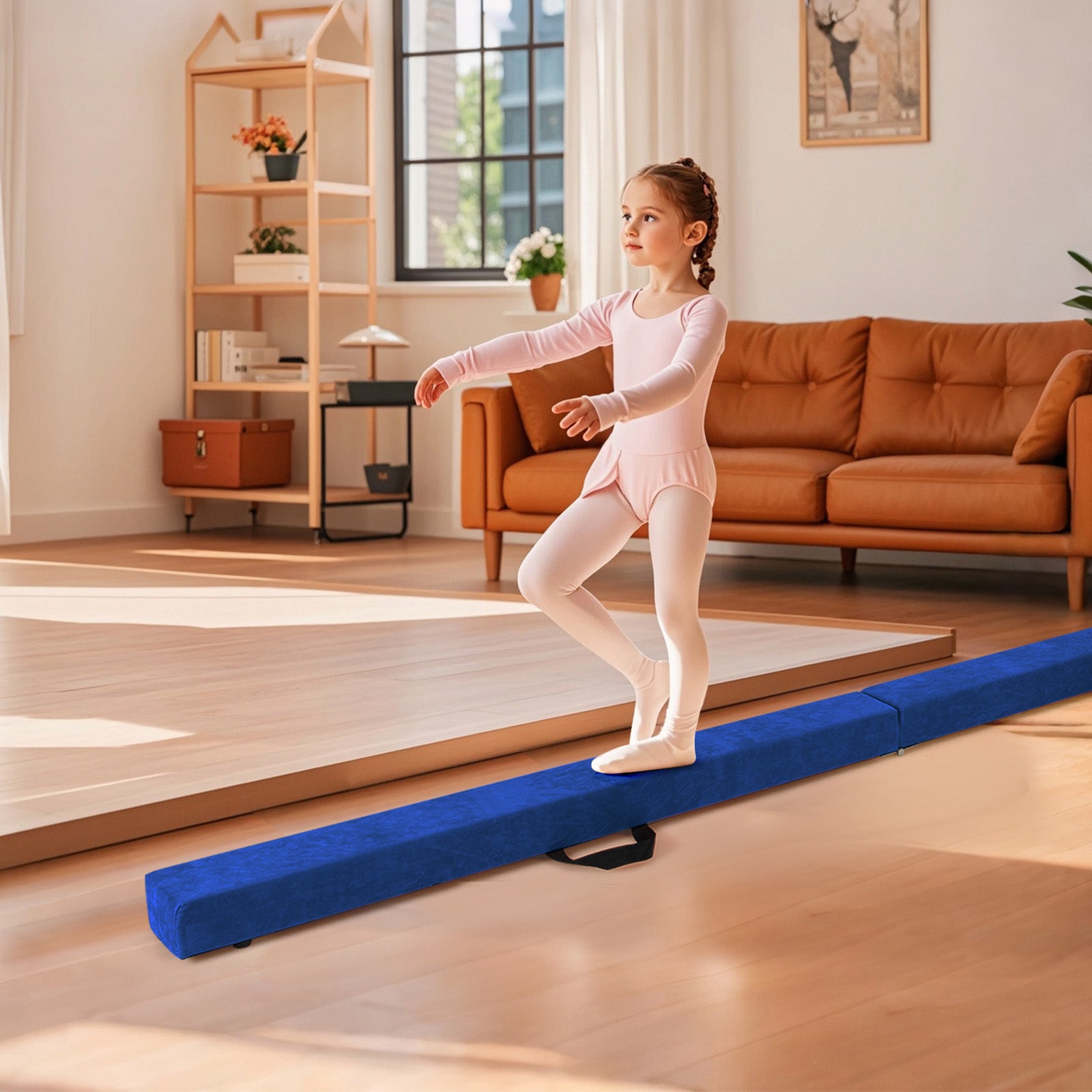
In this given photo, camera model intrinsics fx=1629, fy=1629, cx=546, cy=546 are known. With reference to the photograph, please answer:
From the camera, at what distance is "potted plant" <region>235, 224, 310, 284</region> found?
700cm

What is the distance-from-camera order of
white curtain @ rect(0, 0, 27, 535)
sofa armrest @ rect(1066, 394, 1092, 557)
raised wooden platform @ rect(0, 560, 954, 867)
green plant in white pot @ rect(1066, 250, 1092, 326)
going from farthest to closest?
white curtain @ rect(0, 0, 27, 535) → green plant in white pot @ rect(1066, 250, 1092, 326) → sofa armrest @ rect(1066, 394, 1092, 557) → raised wooden platform @ rect(0, 560, 954, 867)

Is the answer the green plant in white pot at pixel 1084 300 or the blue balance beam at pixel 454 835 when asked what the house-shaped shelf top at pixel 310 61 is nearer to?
the green plant in white pot at pixel 1084 300

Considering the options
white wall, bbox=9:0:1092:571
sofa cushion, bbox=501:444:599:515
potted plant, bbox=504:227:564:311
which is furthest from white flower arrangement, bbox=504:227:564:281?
sofa cushion, bbox=501:444:599:515

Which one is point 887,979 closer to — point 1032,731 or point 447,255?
point 1032,731

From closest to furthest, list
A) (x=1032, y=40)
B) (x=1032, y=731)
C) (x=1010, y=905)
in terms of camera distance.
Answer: (x=1010, y=905), (x=1032, y=731), (x=1032, y=40)

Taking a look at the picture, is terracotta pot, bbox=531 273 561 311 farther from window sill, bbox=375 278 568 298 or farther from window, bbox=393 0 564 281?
window, bbox=393 0 564 281

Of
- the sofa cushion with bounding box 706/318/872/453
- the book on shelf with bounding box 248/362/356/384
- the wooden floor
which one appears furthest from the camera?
the book on shelf with bounding box 248/362/356/384

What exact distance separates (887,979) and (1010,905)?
34 centimetres

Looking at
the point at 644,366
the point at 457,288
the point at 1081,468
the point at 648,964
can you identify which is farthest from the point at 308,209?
the point at 648,964

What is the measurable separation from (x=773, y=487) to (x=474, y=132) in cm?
279

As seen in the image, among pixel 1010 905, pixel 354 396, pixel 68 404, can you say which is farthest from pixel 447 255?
pixel 1010 905

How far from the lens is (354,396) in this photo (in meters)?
6.69

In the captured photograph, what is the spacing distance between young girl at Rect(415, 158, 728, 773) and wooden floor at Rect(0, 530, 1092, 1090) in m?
0.26

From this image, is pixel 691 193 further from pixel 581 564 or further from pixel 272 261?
pixel 272 261
